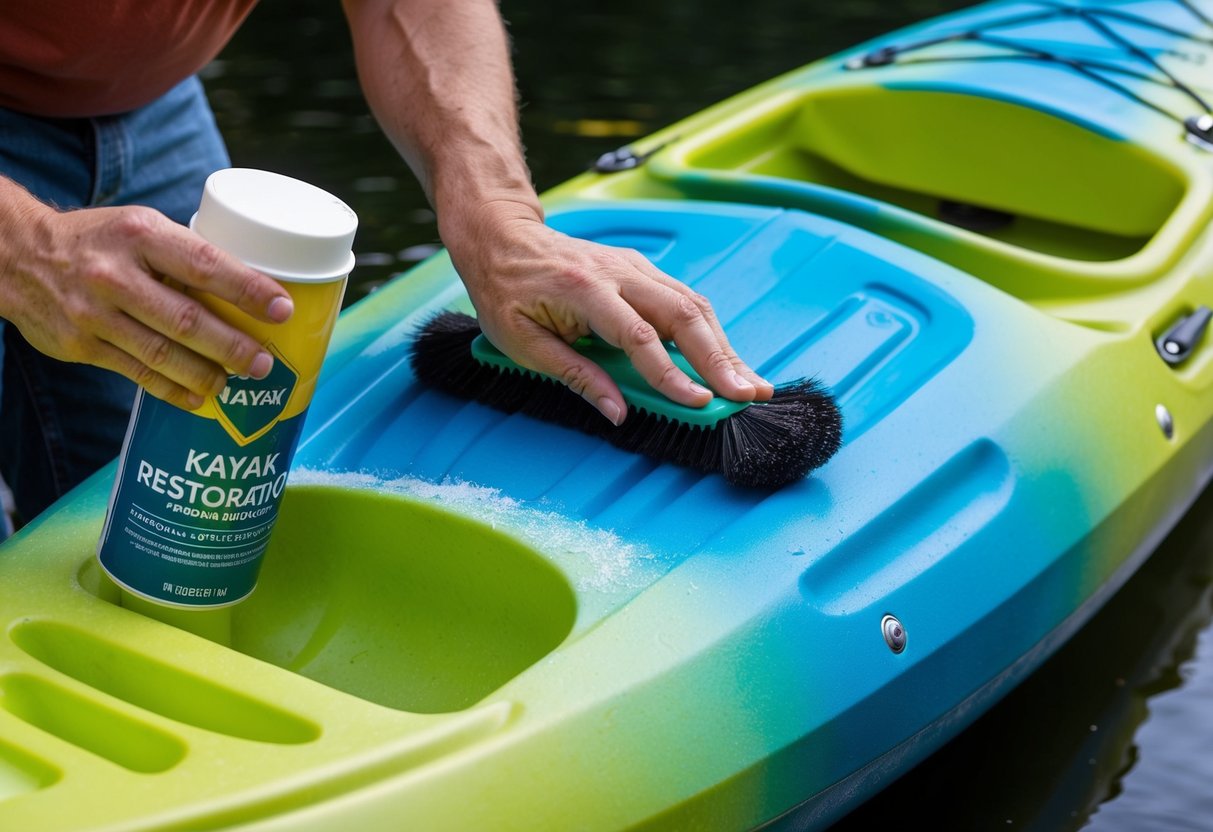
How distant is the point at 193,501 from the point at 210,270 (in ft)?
0.67

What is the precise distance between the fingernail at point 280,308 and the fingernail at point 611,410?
396 millimetres

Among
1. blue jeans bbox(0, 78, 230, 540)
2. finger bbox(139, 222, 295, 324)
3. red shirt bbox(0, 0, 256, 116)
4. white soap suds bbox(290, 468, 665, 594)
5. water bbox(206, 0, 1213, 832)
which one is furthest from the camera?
water bbox(206, 0, 1213, 832)

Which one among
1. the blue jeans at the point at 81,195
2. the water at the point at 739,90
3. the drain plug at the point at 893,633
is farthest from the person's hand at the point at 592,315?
the water at the point at 739,90

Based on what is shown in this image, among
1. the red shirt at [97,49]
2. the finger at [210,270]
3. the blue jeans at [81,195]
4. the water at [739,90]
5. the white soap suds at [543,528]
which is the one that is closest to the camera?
the finger at [210,270]

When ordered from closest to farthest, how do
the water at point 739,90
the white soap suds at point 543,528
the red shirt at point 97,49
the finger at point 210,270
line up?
the finger at point 210,270
the white soap suds at point 543,528
the red shirt at point 97,49
the water at point 739,90

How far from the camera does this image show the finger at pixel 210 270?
976 mm

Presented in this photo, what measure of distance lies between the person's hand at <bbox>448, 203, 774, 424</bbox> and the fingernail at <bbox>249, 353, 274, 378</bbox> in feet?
1.21

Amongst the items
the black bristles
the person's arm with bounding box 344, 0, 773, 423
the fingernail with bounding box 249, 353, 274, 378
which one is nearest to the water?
the black bristles

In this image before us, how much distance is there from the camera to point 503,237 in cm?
140

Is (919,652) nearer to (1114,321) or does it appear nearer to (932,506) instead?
(932,506)

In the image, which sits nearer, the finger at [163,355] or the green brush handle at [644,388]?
the finger at [163,355]

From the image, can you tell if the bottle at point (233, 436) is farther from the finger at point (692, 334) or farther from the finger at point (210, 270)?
the finger at point (692, 334)

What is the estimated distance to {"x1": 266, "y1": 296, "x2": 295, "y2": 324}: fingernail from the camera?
990mm

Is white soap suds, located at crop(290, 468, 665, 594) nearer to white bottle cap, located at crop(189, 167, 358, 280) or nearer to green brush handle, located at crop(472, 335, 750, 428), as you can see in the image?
green brush handle, located at crop(472, 335, 750, 428)
